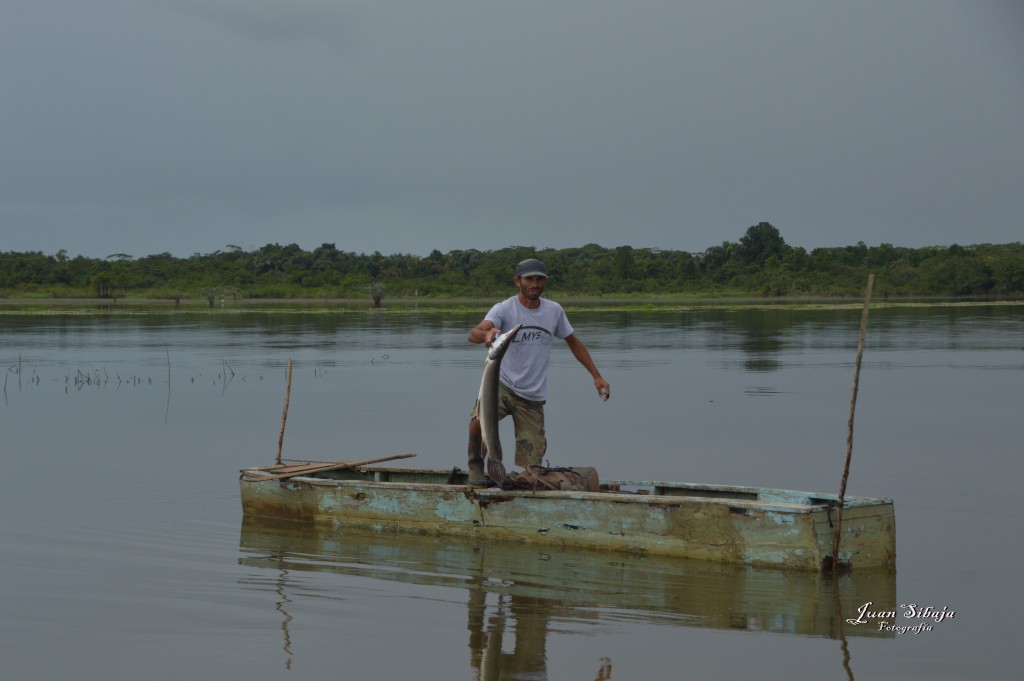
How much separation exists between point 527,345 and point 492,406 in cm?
58

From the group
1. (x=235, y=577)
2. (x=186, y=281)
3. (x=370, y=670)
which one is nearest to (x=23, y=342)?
(x=235, y=577)

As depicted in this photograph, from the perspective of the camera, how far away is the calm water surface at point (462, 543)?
6.36 meters

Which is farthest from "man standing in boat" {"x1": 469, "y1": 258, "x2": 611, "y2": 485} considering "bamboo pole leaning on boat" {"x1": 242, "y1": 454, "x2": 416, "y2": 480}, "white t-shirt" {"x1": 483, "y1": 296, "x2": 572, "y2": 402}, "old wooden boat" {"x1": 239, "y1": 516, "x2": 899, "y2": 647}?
"bamboo pole leaning on boat" {"x1": 242, "y1": 454, "x2": 416, "y2": 480}

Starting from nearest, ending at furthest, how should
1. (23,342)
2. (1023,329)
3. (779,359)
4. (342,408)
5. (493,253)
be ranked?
(342,408) < (779,359) < (23,342) < (1023,329) < (493,253)

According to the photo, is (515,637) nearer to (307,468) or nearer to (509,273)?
(307,468)

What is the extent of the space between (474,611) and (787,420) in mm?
9131

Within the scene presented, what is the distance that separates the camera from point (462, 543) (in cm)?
879

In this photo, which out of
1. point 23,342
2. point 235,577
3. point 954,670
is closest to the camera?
point 954,670

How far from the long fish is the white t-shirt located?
119 mm

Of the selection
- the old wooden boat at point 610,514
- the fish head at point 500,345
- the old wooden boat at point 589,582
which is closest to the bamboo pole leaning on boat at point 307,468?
the old wooden boat at point 610,514

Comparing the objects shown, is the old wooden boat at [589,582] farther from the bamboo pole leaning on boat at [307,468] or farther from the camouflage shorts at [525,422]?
the bamboo pole leaning on boat at [307,468]

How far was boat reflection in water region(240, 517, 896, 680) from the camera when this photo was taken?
6.76 metres

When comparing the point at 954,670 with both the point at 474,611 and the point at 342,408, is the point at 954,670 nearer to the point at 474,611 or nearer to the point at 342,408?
the point at 474,611

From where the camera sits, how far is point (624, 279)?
82.0 metres
